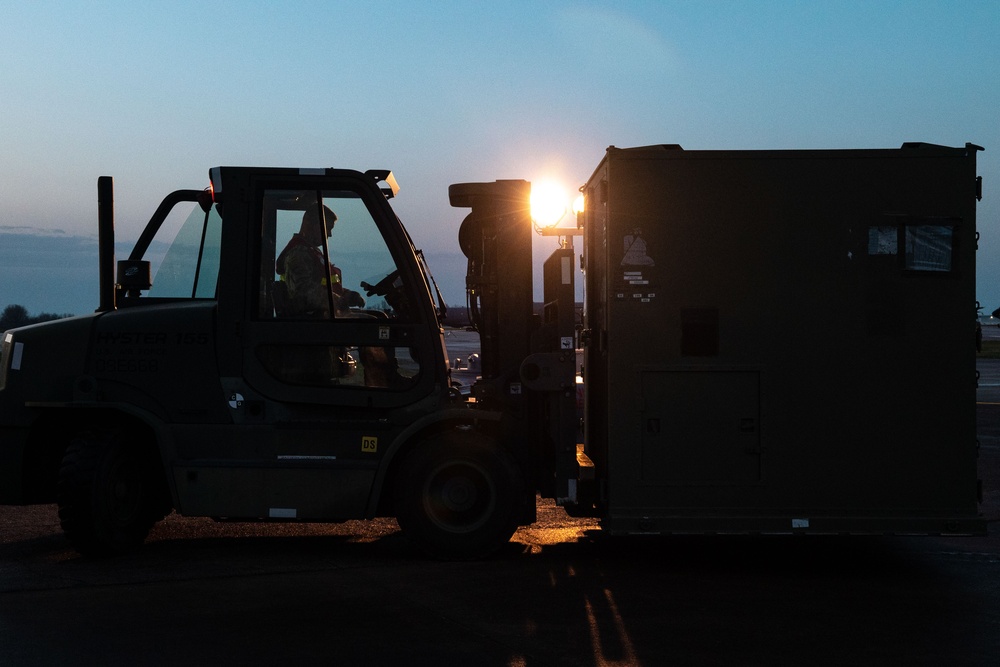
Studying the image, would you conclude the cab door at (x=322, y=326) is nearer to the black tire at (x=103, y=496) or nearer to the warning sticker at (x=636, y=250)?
the black tire at (x=103, y=496)

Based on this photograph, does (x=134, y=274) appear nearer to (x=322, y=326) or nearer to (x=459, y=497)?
(x=322, y=326)

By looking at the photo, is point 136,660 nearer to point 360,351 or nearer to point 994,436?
point 360,351

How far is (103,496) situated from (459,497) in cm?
244

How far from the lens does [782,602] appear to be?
6.28 meters

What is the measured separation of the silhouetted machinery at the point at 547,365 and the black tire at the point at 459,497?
19mm

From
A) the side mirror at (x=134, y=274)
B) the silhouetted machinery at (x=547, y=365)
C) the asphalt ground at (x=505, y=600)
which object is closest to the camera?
the asphalt ground at (x=505, y=600)

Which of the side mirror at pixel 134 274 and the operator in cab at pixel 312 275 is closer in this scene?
the operator in cab at pixel 312 275

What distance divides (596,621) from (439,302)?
8.79 ft

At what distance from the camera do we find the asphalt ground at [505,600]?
5230 millimetres

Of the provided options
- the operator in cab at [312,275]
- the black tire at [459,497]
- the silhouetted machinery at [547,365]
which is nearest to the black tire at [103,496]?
the silhouetted machinery at [547,365]

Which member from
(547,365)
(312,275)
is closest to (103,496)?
(312,275)

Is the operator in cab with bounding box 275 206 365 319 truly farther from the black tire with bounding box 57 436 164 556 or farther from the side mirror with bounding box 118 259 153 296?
the black tire with bounding box 57 436 164 556

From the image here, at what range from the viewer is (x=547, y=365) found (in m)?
7.31

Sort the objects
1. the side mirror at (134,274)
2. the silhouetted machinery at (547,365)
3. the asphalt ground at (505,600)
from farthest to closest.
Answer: the side mirror at (134,274), the silhouetted machinery at (547,365), the asphalt ground at (505,600)
